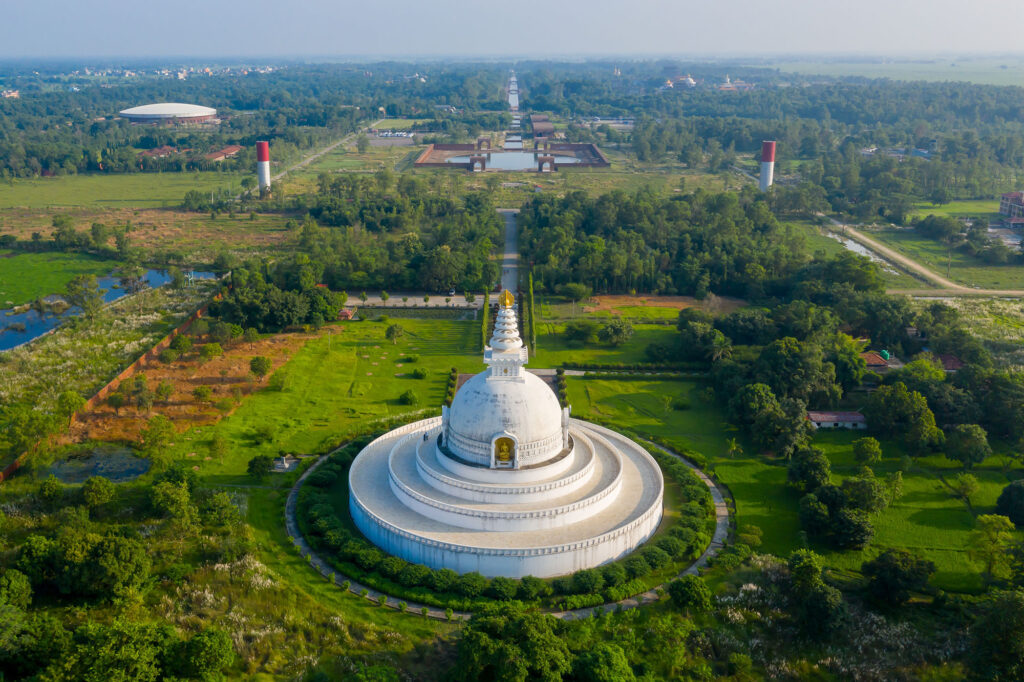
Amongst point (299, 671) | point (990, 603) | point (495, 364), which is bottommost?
point (299, 671)

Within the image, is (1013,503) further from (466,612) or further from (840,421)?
(466,612)

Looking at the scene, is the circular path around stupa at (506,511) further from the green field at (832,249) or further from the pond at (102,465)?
the green field at (832,249)

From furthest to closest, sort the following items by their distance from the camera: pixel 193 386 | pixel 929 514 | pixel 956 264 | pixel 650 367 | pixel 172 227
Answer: pixel 172 227 < pixel 956 264 < pixel 650 367 < pixel 193 386 < pixel 929 514

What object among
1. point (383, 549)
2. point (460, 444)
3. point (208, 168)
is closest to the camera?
point (383, 549)

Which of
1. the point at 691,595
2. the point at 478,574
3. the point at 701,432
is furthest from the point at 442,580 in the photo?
the point at 701,432

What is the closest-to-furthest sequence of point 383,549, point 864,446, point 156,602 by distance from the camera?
point 156,602, point 383,549, point 864,446

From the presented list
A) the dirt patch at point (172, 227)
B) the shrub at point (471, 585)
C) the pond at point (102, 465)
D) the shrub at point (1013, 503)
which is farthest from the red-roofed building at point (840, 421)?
the dirt patch at point (172, 227)

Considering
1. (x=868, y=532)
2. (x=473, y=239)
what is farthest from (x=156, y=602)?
(x=473, y=239)

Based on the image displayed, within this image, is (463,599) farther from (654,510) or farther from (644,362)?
(644,362)
